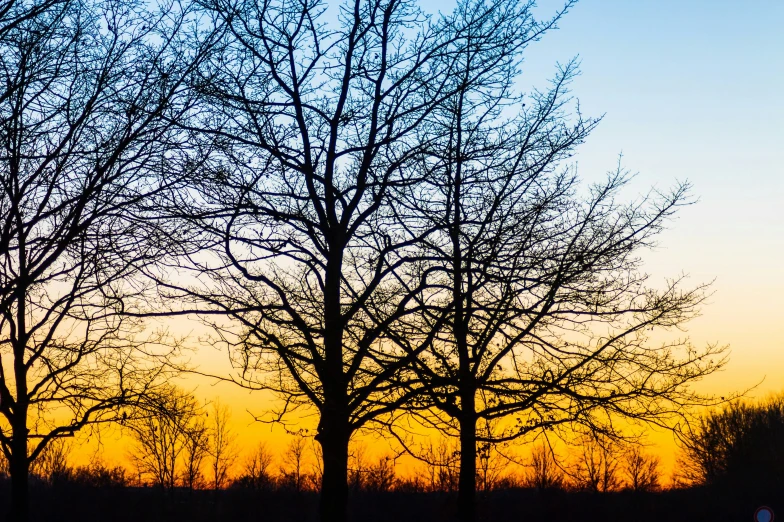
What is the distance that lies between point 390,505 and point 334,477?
1825 cm

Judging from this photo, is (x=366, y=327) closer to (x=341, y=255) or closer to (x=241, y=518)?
(x=341, y=255)

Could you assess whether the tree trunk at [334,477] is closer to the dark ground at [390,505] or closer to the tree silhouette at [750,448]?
the dark ground at [390,505]

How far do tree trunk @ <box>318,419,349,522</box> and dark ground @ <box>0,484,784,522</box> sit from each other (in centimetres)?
1123

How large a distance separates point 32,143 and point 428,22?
17.9 ft

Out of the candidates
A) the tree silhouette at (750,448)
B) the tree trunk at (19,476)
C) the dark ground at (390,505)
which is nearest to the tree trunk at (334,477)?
the tree trunk at (19,476)

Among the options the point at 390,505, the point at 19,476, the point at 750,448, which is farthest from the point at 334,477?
the point at 750,448

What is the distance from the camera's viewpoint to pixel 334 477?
1109 centimetres

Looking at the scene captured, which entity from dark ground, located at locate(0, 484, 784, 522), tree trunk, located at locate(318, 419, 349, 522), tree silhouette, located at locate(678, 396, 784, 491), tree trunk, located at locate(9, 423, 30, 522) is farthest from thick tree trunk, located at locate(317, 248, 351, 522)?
tree silhouette, located at locate(678, 396, 784, 491)

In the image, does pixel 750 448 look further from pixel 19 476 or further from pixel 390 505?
pixel 19 476

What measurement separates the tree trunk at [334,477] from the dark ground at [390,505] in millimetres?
11230

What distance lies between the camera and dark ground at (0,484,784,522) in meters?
24.8

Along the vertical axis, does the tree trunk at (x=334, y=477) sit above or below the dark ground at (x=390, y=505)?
above

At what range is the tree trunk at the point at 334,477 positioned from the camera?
11008 millimetres

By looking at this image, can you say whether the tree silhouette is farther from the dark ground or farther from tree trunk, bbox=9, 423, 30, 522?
tree trunk, bbox=9, 423, 30, 522
